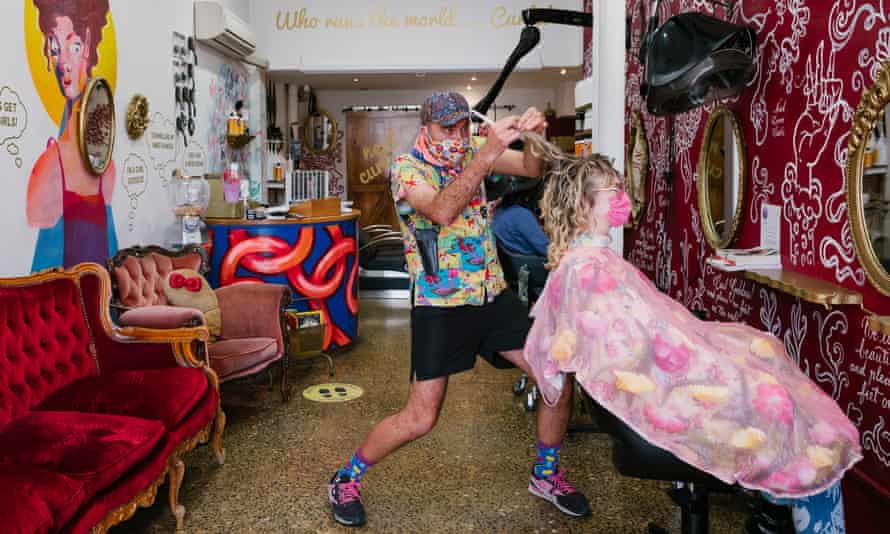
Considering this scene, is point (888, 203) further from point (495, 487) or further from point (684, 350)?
point (495, 487)

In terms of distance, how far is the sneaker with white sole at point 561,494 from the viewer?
2.72m

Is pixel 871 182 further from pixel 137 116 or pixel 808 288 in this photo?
pixel 137 116

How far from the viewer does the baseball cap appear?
2.47 metres

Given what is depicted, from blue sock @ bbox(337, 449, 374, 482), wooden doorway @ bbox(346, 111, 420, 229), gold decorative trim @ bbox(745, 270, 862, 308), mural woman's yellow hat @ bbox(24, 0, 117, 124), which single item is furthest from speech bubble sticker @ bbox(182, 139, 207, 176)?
wooden doorway @ bbox(346, 111, 420, 229)

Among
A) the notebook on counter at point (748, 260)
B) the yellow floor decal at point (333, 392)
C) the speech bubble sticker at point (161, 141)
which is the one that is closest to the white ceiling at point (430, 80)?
the speech bubble sticker at point (161, 141)

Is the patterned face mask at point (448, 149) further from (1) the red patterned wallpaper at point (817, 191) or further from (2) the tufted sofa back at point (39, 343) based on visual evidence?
(2) the tufted sofa back at point (39, 343)

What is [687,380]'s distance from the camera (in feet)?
6.23

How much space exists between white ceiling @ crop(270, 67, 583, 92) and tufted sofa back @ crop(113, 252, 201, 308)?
4.12 m

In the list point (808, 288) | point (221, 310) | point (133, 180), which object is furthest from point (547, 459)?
point (133, 180)

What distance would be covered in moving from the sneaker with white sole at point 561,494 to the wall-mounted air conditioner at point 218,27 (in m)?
4.24

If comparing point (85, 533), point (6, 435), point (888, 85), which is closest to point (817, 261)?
point (888, 85)

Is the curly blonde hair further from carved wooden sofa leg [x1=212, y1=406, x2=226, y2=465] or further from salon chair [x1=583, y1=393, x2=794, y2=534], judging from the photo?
carved wooden sofa leg [x1=212, y1=406, x2=226, y2=465]

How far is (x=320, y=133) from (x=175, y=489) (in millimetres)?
8256

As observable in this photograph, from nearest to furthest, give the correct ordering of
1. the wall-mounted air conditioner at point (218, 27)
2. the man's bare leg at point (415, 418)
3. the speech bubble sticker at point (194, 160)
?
the man's bare leg at point (415, 418)
the speech bubble sticker at point (194, 160)
the wall-mounted air conditioner at point (218, 27)
